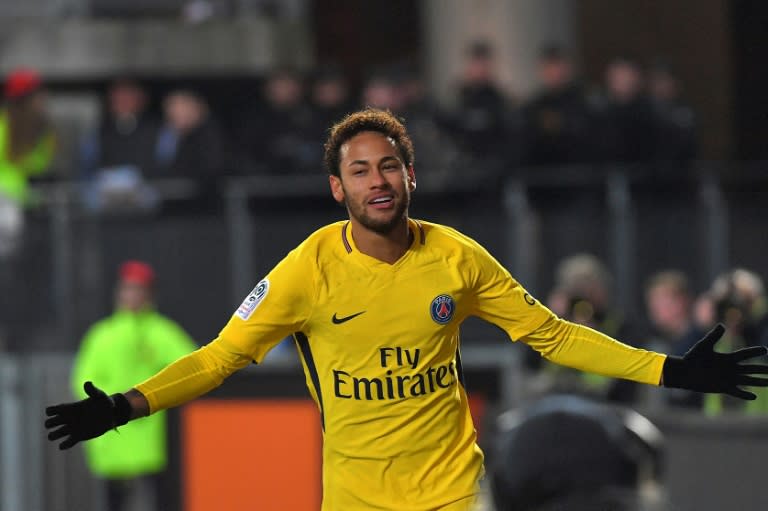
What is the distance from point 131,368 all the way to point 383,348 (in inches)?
278

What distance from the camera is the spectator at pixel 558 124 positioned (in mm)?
13227

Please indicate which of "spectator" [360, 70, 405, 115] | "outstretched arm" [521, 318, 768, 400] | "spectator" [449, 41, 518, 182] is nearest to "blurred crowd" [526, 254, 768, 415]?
"spectator" [449, 41, 518, 182]

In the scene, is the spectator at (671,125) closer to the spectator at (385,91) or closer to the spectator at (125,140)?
the spectator at (385,91)

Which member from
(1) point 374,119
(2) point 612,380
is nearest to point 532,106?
(2) point 612,380

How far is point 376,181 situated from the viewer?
550 cm

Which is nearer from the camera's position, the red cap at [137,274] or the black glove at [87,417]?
the black glove at [87,417]

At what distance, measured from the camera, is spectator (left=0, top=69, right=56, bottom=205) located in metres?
13.3

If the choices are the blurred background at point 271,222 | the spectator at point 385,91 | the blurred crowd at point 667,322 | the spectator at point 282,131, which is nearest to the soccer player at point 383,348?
the blurred crowd at point 667,322

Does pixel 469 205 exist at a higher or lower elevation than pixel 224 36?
lower

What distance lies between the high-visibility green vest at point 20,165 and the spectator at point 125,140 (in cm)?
31

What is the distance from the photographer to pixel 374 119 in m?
5.61

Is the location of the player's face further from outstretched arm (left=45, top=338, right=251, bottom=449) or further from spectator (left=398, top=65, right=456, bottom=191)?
spectator (left=398, top=65, right=456, bottom=191)

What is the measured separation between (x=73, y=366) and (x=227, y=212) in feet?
5.42

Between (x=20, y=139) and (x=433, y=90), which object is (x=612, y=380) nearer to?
(x=20, y=139)
